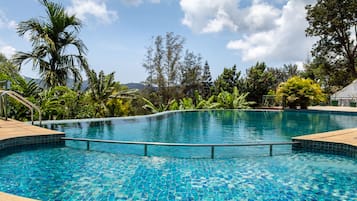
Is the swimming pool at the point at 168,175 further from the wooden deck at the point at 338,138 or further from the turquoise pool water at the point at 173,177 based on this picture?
the wooden deck at the point at 338,138

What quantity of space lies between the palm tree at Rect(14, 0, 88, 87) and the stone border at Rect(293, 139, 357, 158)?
942cm

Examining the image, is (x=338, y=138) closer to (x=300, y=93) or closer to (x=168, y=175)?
(x=168, y=175)

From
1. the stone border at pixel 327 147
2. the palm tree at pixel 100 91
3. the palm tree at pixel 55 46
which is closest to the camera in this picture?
the stone border at pixel 327 147

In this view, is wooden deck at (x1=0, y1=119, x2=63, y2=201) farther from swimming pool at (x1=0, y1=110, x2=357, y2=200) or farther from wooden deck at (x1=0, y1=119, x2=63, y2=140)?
swimming pool at (x1=0, y1=110, x2=357, y2=200)

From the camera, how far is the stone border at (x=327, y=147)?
5648mm

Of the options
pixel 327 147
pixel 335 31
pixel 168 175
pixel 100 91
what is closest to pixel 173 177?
pixel 168 175

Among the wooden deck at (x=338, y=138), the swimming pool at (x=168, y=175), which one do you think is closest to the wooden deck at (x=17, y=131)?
the swimming pool at (x=168, y=175)

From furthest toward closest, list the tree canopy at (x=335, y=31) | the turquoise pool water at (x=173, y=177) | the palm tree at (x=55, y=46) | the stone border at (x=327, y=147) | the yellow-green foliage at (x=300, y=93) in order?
the tree canopy at (x=335, y=31) → the yellow-green foliage at (x=300, y=93) → the palm tree at (x=55, y=46) → the stone border at (x=327, y=147) → the turquoise pool water at (x=173, y=177)

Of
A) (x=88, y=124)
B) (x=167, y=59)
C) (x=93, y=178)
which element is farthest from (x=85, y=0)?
(x=167, y=59)

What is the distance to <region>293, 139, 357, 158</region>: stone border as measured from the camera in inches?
222

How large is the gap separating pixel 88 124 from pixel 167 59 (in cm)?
1666

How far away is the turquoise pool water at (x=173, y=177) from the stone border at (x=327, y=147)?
244 millimetres

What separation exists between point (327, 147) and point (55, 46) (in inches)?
416

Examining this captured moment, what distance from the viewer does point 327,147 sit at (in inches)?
237
